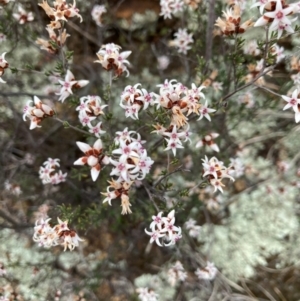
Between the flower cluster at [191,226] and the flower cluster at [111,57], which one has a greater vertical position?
the flower cluster at [111,57]

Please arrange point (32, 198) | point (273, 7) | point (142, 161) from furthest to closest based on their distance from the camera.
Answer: point (32, 198) < point (142, 161) < point (273, 7)

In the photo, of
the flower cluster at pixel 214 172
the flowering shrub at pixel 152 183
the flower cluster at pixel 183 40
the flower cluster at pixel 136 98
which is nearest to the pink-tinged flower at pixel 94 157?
the flower cluster at pixel 136 98

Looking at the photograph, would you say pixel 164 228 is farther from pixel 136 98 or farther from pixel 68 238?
pixel 136 98

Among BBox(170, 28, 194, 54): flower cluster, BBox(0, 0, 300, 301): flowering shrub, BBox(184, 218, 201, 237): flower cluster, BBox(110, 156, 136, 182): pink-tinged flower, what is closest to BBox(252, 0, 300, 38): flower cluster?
BBox(110, 156, 136, 182): pink-tinged flower

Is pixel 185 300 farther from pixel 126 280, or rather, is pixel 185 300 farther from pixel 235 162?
pixel 235 162

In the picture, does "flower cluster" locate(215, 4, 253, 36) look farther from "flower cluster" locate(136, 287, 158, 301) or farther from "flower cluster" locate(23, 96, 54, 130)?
"flower cluster" locate(136, 287, 158, 301)

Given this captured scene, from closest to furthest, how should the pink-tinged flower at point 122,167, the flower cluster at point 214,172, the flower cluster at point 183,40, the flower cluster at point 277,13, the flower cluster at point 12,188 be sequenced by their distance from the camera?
the flower cluster at point 277,13, the pink-tinged flower at point 122,167, the flower cluster at point 214,172, the flower cluster at point 183,40, the flower cluster at point 12,188

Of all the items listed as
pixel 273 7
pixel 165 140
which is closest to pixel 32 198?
pixel 165 140

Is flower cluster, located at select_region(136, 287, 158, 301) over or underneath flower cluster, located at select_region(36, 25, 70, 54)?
underneath

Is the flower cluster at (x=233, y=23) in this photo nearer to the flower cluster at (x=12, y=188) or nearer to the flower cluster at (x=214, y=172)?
the flower cluster at (x=214, y=172)
